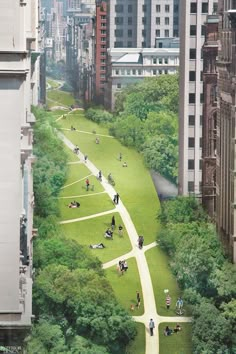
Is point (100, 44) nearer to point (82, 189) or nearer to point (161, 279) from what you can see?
point (82, 189)

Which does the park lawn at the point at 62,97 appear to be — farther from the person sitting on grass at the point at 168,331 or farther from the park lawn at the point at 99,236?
the person sitting on grass at the point at 168,331

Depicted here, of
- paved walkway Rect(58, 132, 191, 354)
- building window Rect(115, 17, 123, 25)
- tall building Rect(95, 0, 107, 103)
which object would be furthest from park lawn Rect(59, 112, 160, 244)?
building window Rect(115, 17, 123, 25)

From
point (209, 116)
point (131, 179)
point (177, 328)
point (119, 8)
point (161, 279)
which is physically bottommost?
point (177, 328)

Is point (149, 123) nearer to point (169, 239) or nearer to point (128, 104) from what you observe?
point (128, 104)

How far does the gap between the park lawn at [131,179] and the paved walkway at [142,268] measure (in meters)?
0.06

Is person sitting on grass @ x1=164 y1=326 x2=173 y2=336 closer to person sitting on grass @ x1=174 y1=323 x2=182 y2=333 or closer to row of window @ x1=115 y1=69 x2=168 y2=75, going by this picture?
person sitting on grass @ x1=174 y1=323 x2=182 y2=333

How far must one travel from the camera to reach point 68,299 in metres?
9.91

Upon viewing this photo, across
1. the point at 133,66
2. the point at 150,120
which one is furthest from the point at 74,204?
the point at 133,66

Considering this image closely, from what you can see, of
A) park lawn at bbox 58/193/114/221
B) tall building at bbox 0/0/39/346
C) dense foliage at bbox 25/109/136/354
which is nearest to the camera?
tall building at bbox 0/0/39/346

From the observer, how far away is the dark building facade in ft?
37.8

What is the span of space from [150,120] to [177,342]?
315 cm

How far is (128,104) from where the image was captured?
483 inches

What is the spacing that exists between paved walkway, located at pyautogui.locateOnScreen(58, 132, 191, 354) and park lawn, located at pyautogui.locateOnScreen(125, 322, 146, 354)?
38 mm

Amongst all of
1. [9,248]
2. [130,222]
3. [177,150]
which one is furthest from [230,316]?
[9,248]
